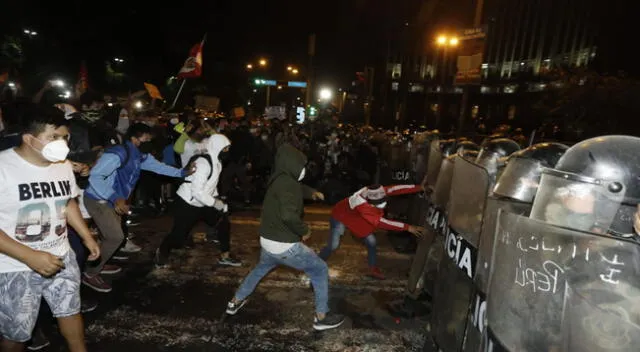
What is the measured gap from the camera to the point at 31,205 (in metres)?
2.89

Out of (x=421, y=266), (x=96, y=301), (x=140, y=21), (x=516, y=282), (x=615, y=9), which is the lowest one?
(x=96, y=301)

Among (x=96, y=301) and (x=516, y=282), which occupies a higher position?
(x=516, y=282)

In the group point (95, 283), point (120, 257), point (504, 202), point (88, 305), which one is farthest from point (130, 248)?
point (504, 202)

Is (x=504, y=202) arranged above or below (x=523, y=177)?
below

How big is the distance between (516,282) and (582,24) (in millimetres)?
59083

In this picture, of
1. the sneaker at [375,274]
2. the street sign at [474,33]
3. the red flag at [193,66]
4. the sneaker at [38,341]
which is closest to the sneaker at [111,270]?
the sneaker at [38,341]

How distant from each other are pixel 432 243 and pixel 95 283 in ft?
12.1

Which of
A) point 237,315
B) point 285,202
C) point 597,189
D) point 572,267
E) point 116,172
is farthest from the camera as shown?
point 116,172

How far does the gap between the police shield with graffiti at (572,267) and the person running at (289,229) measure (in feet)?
7.08

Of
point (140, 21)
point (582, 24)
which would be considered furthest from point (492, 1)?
point (140, 21)

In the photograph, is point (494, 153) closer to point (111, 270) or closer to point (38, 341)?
point (38, 341)

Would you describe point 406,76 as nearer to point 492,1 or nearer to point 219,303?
point 492,1

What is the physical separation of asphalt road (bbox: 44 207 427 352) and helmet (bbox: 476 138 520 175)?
1.77 metres

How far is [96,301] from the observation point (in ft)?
15.6
